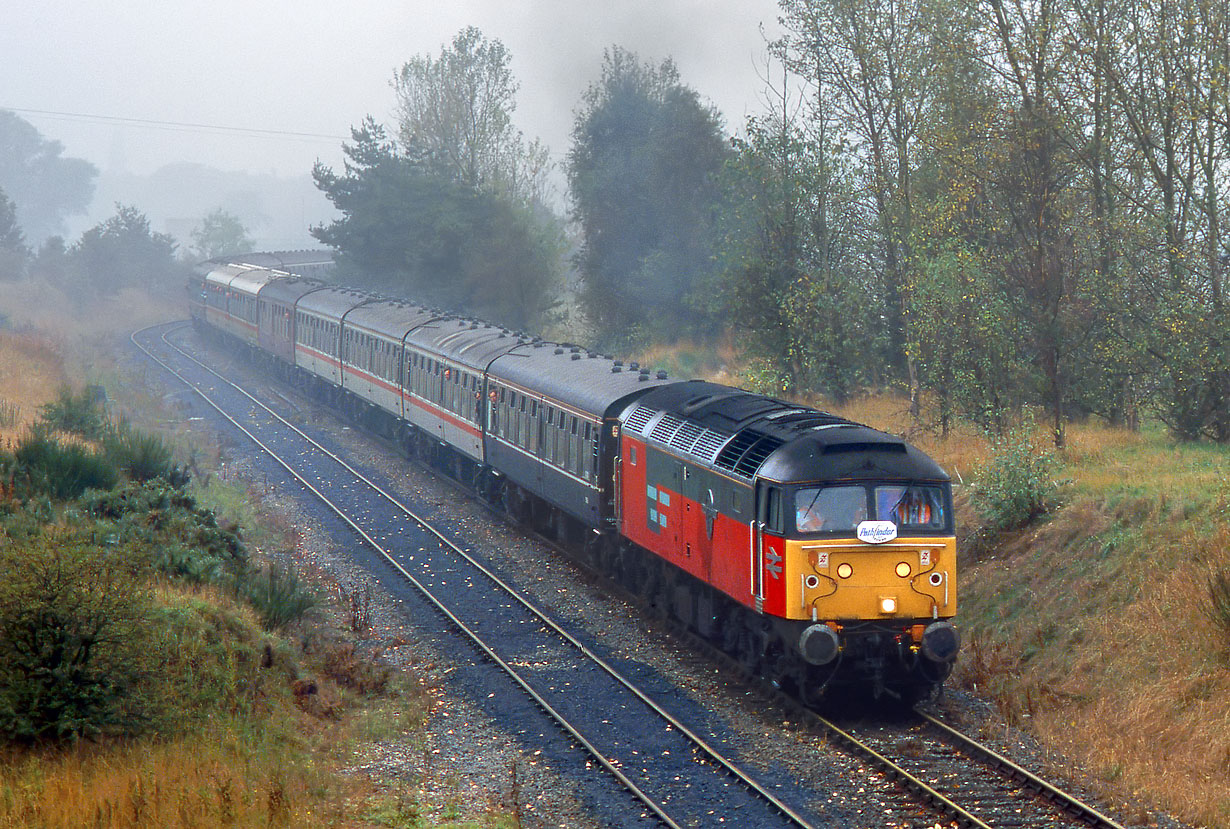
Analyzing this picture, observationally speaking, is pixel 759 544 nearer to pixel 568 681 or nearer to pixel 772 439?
pixel 772 439

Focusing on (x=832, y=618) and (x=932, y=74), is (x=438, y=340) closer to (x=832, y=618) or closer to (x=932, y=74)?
(x=932, y=74)

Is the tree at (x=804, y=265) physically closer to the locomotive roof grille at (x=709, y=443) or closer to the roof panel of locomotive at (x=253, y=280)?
the locomotive roof grille at (x=709, y=443)

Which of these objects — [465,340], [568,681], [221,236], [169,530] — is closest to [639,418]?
[568,681]

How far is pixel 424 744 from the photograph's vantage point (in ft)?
43.9

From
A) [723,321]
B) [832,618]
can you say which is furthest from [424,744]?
[723,321]

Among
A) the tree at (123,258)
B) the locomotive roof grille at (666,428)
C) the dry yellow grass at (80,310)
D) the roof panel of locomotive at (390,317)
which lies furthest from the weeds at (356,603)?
the tree at (123,258)

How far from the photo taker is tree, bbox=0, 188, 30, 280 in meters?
79.3

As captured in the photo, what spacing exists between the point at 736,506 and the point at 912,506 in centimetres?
208

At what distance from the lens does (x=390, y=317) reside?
3562 centimetres

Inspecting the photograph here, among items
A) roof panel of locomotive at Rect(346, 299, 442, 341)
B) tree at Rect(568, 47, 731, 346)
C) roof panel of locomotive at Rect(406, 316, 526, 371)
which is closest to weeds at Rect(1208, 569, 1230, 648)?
roof panel of locomotive at Rect(406, 316, 526, 371)

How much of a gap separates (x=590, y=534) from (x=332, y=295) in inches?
953

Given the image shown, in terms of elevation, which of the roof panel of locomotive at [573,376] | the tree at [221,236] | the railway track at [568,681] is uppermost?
the tree at [221,236]

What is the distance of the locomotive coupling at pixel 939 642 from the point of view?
13.4 meters

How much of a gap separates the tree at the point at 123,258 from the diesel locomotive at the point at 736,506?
5939 cm
